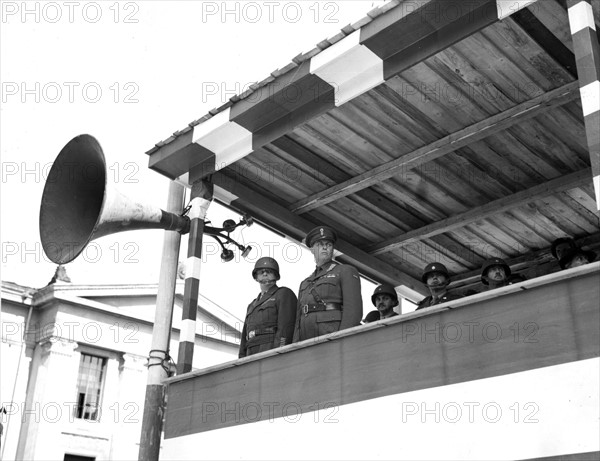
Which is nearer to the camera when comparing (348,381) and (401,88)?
(348,381)

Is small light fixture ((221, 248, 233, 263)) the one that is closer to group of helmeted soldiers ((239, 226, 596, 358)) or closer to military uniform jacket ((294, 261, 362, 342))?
group of helmeted soldiers ((239, 226, 596, 358))

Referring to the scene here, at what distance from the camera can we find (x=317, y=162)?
769cm

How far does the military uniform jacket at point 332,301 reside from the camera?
21.0ft

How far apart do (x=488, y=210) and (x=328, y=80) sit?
262 cm

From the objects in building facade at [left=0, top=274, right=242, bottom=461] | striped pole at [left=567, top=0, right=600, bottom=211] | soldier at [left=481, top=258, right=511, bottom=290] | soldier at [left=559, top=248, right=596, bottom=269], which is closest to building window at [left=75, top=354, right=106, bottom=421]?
building facade at [left=0, top=274, right=242, bottom=461]

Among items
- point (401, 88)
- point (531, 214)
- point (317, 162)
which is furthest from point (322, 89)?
point (531, 214)

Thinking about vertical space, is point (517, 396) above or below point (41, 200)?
below

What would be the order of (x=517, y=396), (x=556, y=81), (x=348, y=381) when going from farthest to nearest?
(x=556, y=81) < (x=348, y=381) < (x=517, y=396)

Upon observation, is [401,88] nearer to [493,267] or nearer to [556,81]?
[556,81]

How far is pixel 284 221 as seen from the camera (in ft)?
27.5

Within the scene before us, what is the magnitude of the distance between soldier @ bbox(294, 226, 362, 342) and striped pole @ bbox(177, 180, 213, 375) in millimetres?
1096

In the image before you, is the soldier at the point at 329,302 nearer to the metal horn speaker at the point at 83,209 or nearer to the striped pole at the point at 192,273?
the striped pole at the point at 192,273

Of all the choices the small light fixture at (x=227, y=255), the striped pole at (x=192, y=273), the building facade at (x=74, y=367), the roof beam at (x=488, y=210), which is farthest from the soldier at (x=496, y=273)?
the building facade at (x=74, y=367)

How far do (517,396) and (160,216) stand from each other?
424cm
